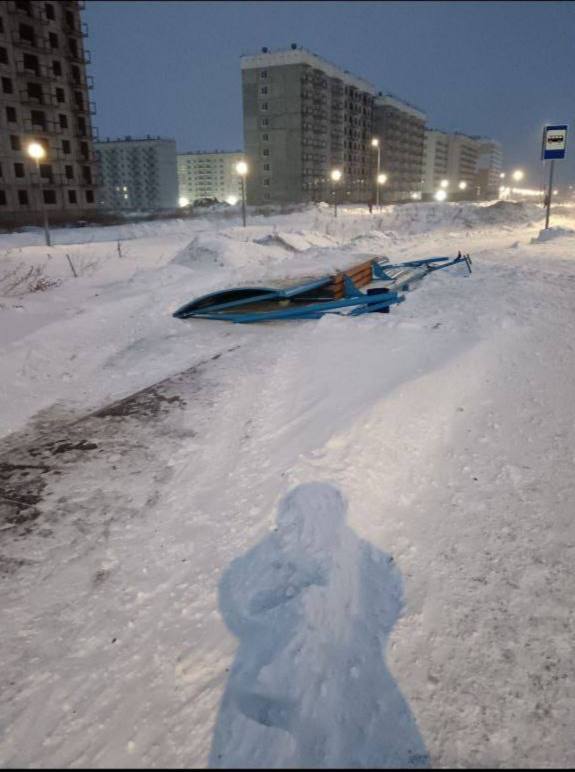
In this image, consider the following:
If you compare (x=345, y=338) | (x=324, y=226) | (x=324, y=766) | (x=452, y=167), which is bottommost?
(x=324, y=766)

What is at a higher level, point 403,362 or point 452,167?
point 452,167

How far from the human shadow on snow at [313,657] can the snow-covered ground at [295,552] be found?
11 millimetres

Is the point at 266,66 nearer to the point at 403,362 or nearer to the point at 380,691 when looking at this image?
the point at 403,362

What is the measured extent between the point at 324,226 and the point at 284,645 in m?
27.1

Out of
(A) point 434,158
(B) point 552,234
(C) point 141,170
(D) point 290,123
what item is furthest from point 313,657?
(A) point 434,158

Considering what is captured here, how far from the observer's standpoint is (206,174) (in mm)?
148750

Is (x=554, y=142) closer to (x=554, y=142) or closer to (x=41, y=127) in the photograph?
(x=554, y=142)

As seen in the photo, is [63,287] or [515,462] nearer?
[515,462]

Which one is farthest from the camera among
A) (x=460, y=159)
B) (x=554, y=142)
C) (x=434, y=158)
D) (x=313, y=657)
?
(x=460, y=159)

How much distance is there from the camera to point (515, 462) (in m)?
4.15

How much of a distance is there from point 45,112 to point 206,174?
111 metres

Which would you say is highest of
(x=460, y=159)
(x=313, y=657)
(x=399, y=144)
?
(x=460, y=159)

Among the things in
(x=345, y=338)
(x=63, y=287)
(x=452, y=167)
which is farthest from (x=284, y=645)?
(x=452, y=167)

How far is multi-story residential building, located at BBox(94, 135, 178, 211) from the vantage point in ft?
374
